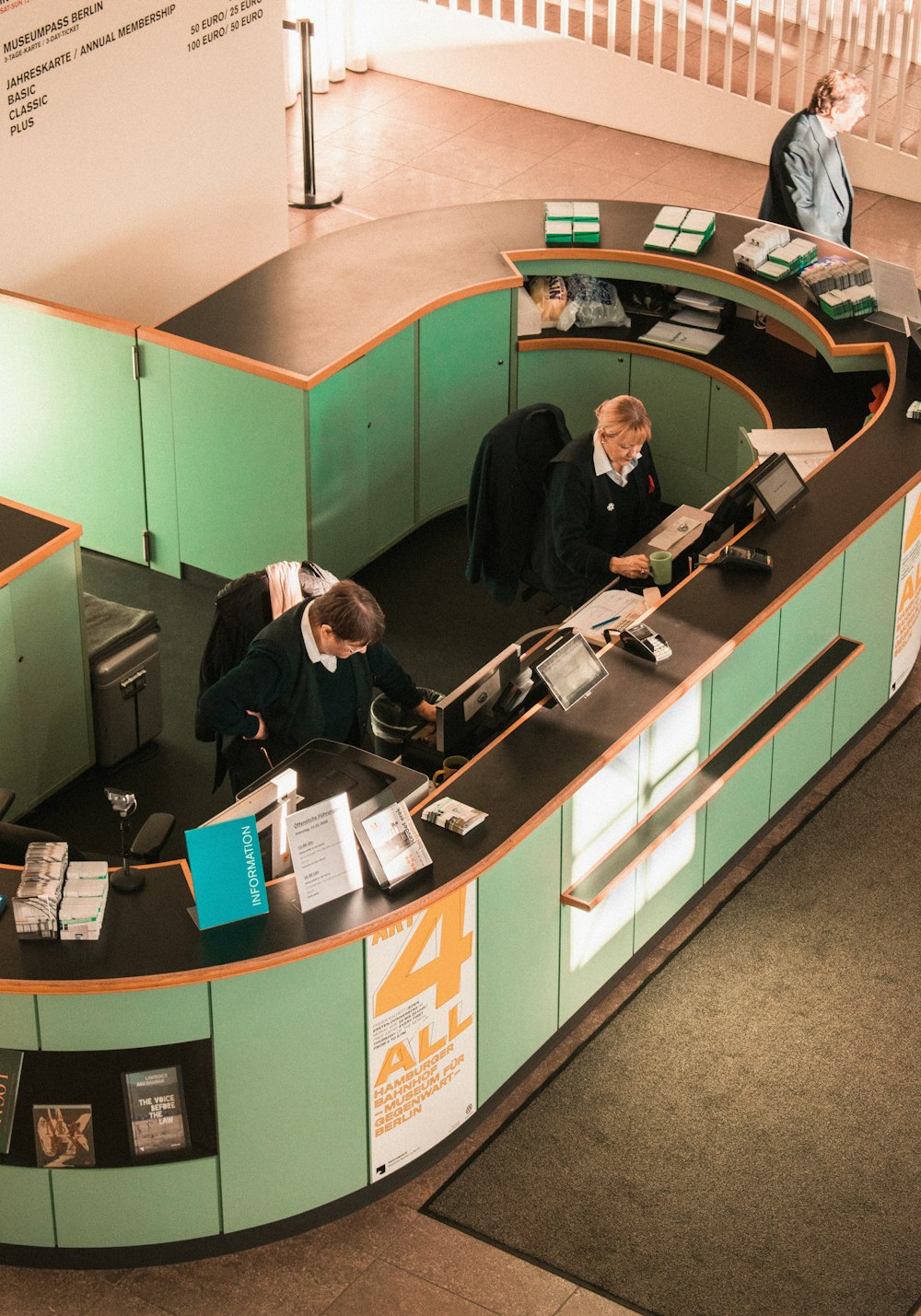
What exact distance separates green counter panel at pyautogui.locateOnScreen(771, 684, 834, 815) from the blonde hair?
3.59 ft

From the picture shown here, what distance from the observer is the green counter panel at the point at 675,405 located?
780 cm

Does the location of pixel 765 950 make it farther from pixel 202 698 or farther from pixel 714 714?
pixel 202 698

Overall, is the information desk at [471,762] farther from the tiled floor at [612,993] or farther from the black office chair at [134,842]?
the black office chair at [134,842]

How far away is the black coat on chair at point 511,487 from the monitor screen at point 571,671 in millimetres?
1264

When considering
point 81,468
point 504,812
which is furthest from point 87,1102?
point 81,468

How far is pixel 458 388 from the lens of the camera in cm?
782

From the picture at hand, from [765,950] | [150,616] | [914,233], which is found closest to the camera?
[765,950]

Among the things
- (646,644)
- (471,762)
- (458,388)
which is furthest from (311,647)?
(458,388)

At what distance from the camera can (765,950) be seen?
5.90m

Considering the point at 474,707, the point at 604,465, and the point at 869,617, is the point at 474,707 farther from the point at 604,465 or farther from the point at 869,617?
the point at 869,617

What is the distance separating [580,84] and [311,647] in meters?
7.69

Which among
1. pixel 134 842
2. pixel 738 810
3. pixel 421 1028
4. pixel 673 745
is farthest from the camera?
pixel 738 810

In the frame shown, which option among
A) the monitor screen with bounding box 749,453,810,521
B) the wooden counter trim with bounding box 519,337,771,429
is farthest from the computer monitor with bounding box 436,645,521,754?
the wooden counter trim with bounding box 519,337,771,429

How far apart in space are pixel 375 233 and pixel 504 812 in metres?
3.99
